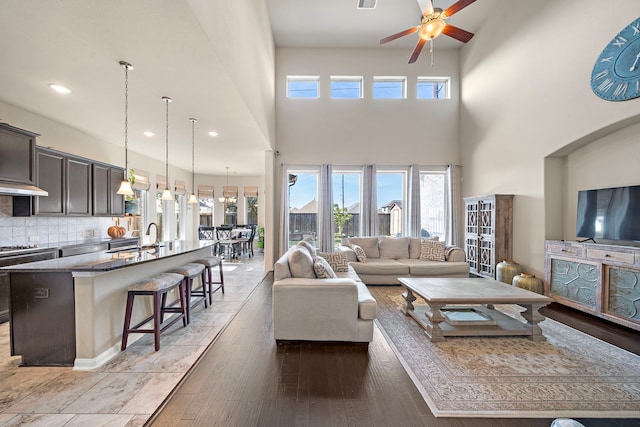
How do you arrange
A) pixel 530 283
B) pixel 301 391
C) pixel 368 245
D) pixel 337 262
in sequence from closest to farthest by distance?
pixel 301 391 < pixel 337 262 < pixel 530 283 < pixel 368 245

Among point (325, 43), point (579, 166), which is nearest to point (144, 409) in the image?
point (579, 166)

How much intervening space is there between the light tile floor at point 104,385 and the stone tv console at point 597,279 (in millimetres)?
4724

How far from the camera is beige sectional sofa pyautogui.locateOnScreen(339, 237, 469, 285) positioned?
5.04 meters

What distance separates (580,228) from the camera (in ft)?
12.8

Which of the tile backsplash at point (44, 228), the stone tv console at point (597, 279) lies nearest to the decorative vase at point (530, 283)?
the stone tv console at point (597, 279)

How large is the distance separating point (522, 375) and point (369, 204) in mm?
4939

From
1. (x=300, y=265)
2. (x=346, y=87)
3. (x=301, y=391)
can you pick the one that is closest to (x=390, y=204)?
(x=346, y=87)

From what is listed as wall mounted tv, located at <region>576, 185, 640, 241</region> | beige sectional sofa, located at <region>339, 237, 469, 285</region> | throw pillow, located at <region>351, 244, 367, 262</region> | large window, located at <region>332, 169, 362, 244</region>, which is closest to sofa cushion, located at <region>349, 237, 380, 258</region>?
beige sectional sofa, located at <region>339, 237, 469, 285</region>

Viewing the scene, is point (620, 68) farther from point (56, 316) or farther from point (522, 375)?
point (56, 316)

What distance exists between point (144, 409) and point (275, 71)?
280 inches

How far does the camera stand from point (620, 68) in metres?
3.38

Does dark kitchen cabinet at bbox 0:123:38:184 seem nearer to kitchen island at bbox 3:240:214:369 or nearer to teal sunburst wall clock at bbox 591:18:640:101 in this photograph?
kitchen island at bbox 3:240:214:369

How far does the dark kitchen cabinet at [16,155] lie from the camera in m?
3.26

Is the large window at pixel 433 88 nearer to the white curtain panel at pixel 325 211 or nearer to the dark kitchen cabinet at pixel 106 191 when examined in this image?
the white curtain panel at pixel 325 211
